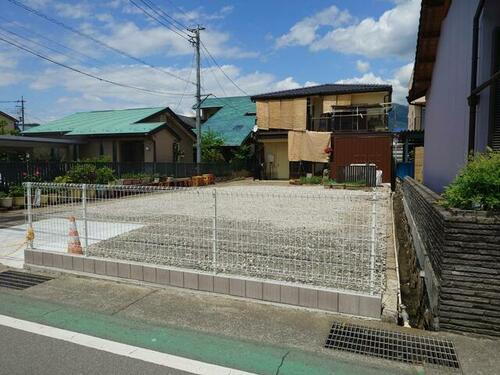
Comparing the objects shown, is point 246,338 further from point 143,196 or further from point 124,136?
point 124,136

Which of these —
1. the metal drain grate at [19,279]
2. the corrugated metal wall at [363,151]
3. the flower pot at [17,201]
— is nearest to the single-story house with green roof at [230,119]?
the corrugated metal wall at [363,151]

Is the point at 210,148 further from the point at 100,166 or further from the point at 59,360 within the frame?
the point at 59,360

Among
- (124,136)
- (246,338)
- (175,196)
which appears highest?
(124,136)

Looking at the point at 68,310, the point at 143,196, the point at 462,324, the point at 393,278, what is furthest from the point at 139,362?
the point at 143,196

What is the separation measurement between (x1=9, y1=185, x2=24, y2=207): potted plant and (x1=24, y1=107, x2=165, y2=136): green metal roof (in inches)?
348

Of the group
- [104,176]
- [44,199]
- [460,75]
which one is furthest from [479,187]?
[104,176]

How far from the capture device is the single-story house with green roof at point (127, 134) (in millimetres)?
22484

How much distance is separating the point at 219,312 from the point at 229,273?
2.65 feet

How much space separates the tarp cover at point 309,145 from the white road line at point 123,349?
22.4m

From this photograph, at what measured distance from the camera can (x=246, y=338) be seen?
365 centimetres

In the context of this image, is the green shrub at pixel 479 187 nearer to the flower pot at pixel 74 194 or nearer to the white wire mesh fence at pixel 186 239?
the white wire mesh fence at pixel 186 239

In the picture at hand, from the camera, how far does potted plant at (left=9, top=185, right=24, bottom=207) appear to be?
1310 cm

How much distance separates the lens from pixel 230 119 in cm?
3488

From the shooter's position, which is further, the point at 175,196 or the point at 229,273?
the point at 175,196
